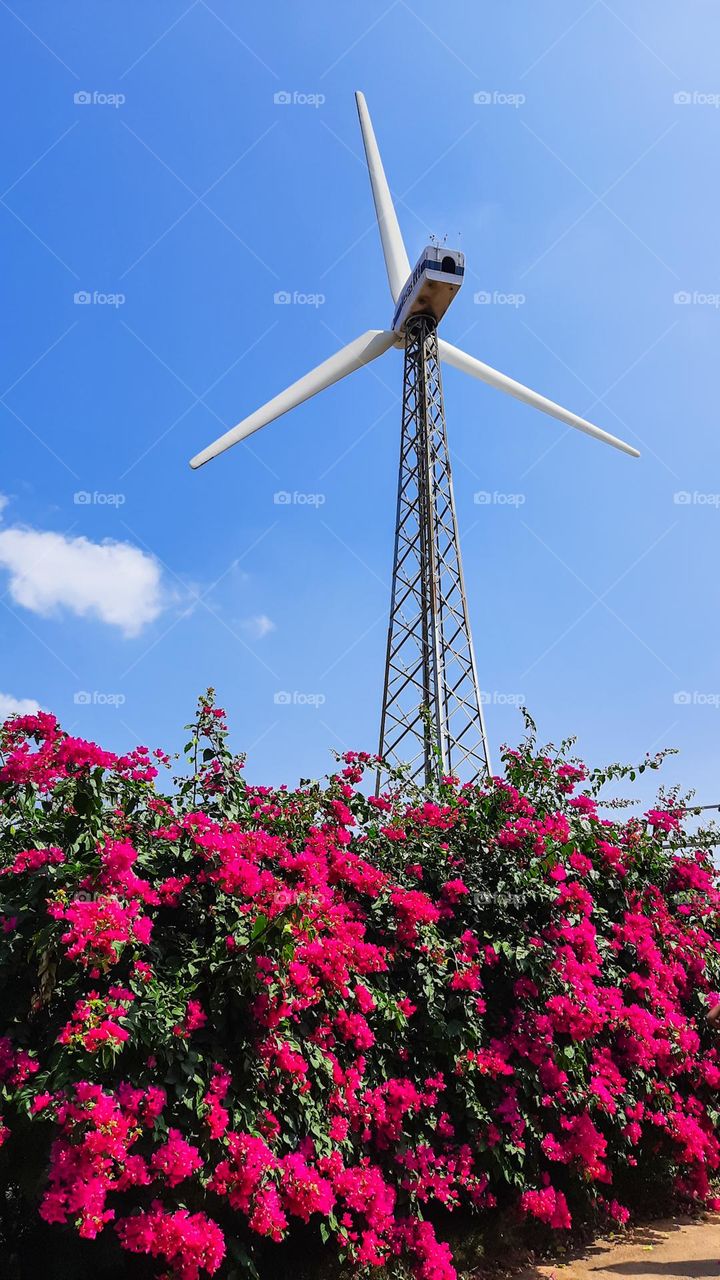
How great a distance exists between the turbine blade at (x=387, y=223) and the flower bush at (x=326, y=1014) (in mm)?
20792

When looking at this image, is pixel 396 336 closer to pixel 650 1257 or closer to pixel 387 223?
pixel 387 223

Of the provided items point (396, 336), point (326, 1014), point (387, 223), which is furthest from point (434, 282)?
point (326, 1014)

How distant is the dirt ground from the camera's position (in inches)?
179

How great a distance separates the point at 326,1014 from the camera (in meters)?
4.12

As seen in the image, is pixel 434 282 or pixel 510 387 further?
pixel 510 387

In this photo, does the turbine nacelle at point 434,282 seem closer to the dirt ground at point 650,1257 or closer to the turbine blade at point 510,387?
the turbine blade at point 510,387

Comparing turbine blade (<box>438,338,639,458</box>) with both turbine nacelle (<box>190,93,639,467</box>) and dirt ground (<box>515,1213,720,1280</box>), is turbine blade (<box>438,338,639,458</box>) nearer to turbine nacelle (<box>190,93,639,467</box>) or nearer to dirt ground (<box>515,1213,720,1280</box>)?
turbine nacelle (<box>190,93,639,467</box>)

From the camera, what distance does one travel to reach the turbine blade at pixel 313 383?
63.2ft

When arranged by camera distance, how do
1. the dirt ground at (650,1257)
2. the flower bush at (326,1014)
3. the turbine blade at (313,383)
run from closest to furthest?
the flower bush at (326,1014), the dirt ground at (650,1257), the turbine blade at (313,383)

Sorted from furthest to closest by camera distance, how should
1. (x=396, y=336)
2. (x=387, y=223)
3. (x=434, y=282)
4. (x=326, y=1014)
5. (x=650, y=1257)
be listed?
(x=387, y=223) → (x=396, y=336) → (x=434, y=282) → (x=650, y=1257) → (x=326, y=1014)

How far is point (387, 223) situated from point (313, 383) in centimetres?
713

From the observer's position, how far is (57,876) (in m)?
3.61

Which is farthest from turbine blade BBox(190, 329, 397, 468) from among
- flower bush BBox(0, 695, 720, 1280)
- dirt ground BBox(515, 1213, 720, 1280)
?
dirt ground BBox(515, 1213, 720, 1280)

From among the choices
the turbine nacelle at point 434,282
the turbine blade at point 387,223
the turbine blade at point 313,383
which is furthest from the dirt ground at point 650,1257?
the turbine blade at point 387,223
